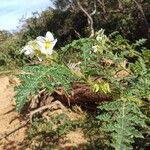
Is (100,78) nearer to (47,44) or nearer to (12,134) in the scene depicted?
(47,44)

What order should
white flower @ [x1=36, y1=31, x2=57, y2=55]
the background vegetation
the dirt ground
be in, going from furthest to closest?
the dirt ground → white flower @ [x1=36, y1=31, x2=57, y2=55] → the background vegetation

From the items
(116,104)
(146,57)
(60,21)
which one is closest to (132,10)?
(60,21)

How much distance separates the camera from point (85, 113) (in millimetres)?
6707

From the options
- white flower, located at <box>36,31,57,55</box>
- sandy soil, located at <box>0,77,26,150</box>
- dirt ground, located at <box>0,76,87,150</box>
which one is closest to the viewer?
white flower, located at <box>36,31,57,55</box>

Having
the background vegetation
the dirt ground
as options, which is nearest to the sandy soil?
the dirt ground

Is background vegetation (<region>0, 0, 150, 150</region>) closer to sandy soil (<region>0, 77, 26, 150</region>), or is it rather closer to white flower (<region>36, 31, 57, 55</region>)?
white flower (<region>36, 31, 57, 55</region>)

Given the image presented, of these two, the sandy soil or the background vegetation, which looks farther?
the sandy soil

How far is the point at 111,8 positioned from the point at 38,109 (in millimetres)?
9164

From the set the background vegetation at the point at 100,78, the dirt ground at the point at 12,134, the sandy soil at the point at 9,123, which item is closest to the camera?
the background vegetation at the point at 100,78

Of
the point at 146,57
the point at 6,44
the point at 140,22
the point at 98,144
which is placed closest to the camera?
the point at 146,57

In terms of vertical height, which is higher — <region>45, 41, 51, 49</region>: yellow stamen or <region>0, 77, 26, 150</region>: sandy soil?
<region>45, 41, 51, 49</region>: yellow stamen

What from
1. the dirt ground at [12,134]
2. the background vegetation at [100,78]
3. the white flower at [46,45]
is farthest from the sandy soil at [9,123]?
the white flower at [46,45]

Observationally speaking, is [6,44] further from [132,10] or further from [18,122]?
[18,122]

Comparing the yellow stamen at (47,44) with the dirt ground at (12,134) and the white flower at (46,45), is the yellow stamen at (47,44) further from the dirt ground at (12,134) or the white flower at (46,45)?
the dirt ground at (12,134)
